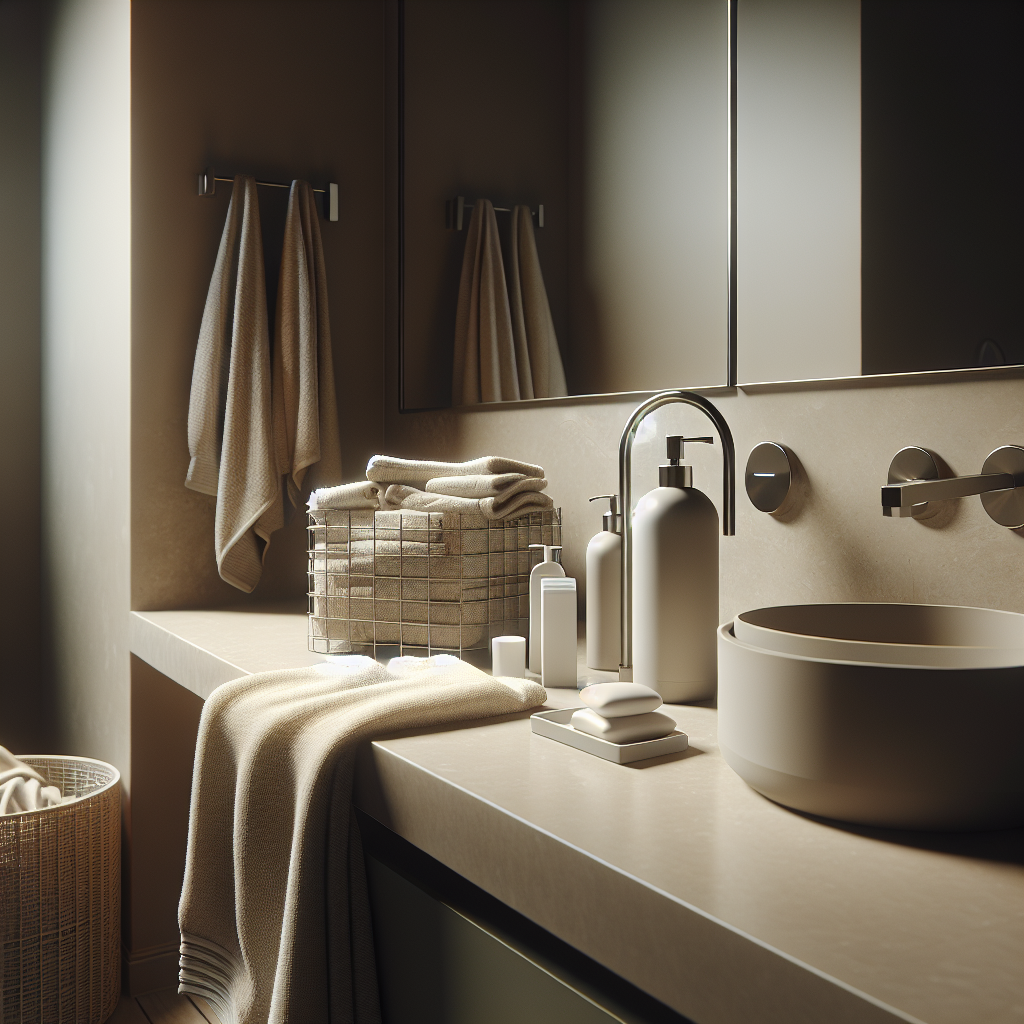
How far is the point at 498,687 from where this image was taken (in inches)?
38.3

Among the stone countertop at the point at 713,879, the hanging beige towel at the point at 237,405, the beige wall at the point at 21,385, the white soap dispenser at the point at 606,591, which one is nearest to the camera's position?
the stone countertop at the point at 713,879

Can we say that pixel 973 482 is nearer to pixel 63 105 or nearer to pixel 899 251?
pixel 899 251

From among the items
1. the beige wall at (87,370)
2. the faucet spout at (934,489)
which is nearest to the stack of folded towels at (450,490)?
the faucet spout at (934,489)

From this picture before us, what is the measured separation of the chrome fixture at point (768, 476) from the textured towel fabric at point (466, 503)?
29cm

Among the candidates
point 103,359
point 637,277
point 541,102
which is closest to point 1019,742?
point 637,277

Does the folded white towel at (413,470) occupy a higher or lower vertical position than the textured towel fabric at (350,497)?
higher

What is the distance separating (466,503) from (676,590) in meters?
0.34

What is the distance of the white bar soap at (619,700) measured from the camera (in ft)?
2.77

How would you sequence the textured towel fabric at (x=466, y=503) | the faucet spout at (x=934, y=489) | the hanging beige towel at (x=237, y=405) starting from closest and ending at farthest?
the faucet spout at (x=934, y=489)
the textured towel fabric at (x=466, y=503)
the hanging beige towel at (x=237, y=405)

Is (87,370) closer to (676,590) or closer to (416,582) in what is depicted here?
(416,582)

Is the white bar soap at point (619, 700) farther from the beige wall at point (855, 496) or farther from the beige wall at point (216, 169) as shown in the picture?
the beige wall at point (216, 169)

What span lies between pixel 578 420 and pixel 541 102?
512mm

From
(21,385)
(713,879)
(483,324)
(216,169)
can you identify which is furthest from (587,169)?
(21,385)

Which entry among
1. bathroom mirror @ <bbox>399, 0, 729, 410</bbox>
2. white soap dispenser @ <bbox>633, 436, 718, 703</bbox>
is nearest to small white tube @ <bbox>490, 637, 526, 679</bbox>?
white soap dispenser @ <bbox>633, 436, 718, 703</bbox>
